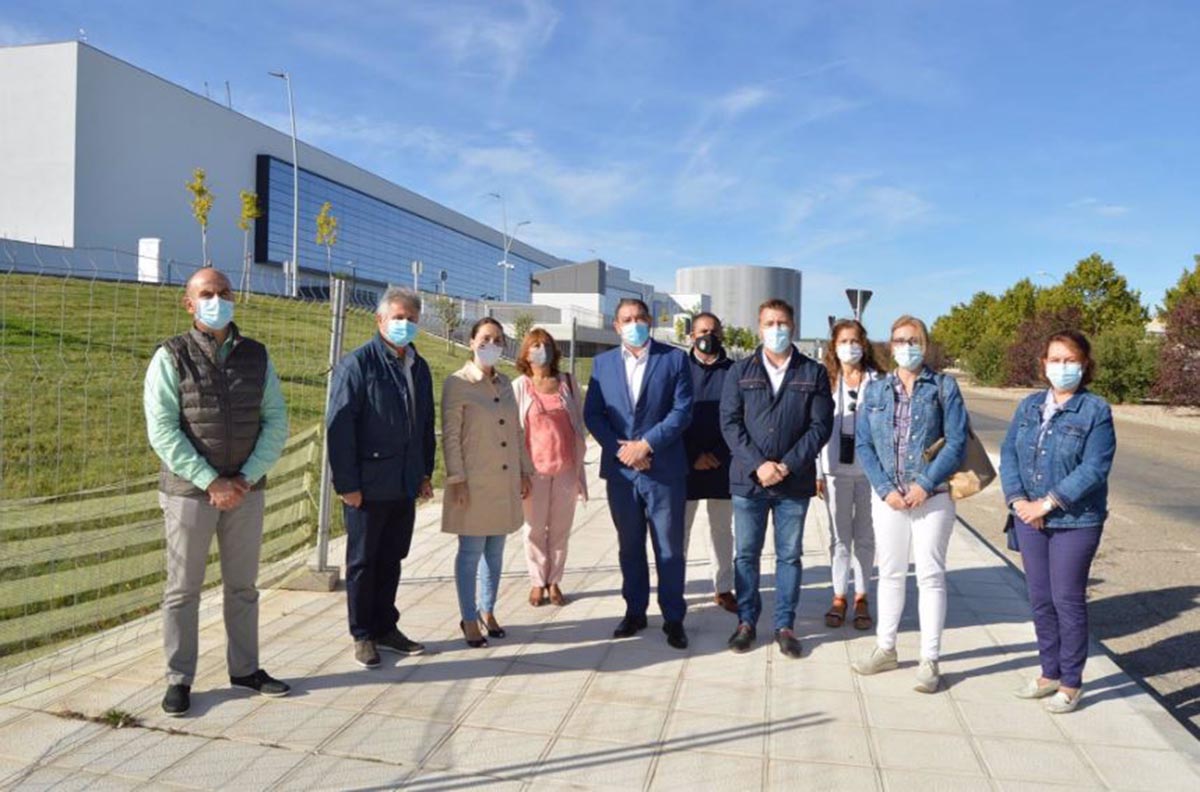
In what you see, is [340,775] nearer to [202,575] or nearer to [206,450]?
[202,575]

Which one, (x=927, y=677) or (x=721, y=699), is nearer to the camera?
(x=721, y=699)

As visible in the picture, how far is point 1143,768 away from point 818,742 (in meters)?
1.24

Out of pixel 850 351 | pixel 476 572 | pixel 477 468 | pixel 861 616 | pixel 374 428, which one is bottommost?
pixel 861 616

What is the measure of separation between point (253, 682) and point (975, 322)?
61.3 metres

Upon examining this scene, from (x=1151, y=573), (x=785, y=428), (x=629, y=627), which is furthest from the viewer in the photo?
(x=1151, y=573)

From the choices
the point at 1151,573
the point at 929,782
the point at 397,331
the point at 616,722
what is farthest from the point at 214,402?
the point at 1151,573

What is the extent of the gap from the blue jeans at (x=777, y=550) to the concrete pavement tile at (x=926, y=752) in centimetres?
107

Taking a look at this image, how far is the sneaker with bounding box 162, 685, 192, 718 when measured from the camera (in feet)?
11.4

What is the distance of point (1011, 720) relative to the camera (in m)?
3.64

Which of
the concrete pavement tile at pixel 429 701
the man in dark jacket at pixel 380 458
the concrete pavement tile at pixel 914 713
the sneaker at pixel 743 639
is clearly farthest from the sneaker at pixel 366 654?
the concrete pavement tile at pixel 914 713

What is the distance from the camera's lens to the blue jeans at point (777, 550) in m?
4.48

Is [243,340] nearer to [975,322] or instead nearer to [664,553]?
[664,553]

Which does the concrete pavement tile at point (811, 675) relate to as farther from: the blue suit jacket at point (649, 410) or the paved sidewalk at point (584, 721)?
the blue suit jacket at point (649, 410)

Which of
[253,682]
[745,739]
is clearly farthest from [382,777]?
[745,739]
